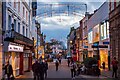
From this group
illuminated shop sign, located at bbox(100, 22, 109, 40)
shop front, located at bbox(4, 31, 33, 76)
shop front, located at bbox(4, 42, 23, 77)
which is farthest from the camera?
illuminated shop sign, located at bbox(100, 22, 109, 40)

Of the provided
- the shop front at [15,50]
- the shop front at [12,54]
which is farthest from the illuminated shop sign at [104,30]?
the shop front at [12,54]

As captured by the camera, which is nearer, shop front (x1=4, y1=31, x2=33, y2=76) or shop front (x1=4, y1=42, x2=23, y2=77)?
shop front (x1=4, y1=31, x2=33, y2=76)

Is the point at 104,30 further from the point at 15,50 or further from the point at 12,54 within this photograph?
the point at 15,50

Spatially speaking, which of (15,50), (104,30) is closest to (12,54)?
(15,50)

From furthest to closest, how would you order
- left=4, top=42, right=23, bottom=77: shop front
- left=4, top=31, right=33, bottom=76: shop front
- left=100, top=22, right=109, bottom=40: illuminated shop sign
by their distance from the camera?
left=100, top=22, right=109, bottom=40: illuminated shop sign < left=4, top=42, right=23, bottom=77: shop front < left=4, top=31, right=33, bottom=76: shop front

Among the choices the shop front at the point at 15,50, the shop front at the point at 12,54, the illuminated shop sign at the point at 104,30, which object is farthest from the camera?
the illuminated shop sign at the point at 104,30

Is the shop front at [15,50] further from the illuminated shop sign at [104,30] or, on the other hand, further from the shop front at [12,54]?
the illuminated shop sign at [104,30]

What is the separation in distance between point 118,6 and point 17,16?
10.2 m

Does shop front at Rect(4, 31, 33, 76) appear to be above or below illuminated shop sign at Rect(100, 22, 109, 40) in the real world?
below

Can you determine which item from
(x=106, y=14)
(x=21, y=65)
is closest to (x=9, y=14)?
(x=21, y=65)

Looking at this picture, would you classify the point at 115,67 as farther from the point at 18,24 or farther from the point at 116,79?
the point at 18,24

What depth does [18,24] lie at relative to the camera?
116 ft

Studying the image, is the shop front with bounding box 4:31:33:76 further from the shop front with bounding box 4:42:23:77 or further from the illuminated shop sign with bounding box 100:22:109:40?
the illuminated shop sign with bounding box 100:22:109:40

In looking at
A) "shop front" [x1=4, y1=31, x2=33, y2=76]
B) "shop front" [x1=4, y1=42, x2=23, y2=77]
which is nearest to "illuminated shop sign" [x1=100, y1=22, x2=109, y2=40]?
"shop front" [x1=4, y1=31, x2=33, y2=76]
